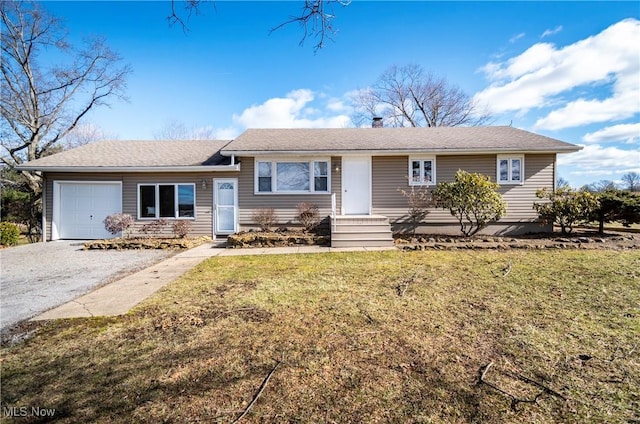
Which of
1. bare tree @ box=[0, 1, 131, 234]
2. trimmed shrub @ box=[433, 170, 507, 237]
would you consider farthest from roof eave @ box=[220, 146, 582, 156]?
bare tree @ box=[0, 1, 131, 234]

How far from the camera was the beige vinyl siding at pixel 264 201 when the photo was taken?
10250 mm

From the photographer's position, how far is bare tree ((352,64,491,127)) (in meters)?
24.3

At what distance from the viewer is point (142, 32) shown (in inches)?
331

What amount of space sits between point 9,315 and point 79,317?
42.8 inches

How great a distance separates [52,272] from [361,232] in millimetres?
7784

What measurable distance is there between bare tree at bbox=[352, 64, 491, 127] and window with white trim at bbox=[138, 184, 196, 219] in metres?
19.1

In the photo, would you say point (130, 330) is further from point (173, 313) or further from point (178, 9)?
point (178, 9)

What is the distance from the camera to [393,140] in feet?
37.1

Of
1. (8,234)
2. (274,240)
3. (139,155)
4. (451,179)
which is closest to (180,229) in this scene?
(274,240)

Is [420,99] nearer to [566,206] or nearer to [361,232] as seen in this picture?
[566,206]

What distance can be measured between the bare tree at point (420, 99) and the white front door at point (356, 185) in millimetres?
15899

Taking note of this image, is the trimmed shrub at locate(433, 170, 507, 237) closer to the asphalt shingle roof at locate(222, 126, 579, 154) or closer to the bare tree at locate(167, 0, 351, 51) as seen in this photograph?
the asphalt shingle roof at locate(222, 126, 579, 154)

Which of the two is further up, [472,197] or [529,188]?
Result: [529,188]

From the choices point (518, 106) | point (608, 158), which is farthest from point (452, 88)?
point (608, 158)
